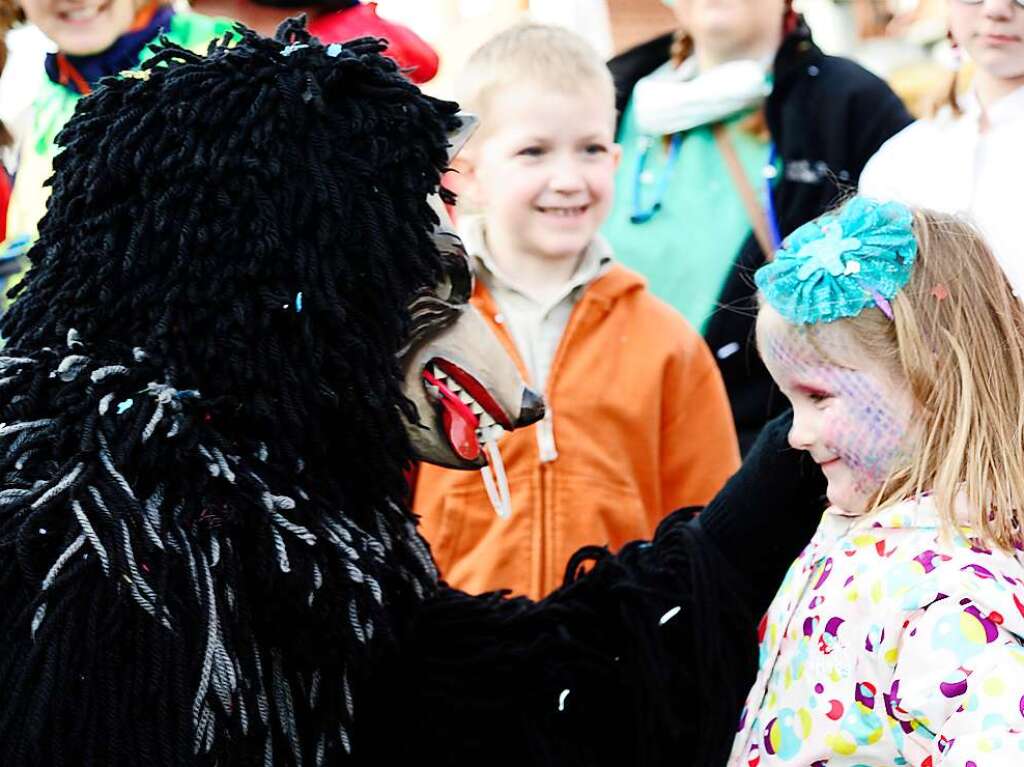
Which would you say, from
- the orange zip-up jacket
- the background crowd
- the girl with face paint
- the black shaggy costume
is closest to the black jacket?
the background crowd

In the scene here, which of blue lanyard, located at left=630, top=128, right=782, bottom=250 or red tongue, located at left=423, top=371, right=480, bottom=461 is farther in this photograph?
blue lanyard, located at left=630, top=128, right=782, bottom=250

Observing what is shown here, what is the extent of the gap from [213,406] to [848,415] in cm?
58

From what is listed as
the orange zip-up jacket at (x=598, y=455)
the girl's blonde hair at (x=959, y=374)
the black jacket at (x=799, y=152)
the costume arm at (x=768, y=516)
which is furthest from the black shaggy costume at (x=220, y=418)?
the black jacket at (x=799, y=152)

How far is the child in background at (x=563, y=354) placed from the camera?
7.19 feet

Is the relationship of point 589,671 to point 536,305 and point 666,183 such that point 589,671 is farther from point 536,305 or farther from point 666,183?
point 666,183

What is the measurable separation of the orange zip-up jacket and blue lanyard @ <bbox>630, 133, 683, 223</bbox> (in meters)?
0.21

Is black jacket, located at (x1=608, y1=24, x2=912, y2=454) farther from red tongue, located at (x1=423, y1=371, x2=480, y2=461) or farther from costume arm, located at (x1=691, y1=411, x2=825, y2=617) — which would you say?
red tongue, located at (x1=423, y1=371, x2=480, y2=461)

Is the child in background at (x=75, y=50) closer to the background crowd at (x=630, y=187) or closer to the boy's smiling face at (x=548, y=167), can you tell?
the background crowd at (x=630, y=187)

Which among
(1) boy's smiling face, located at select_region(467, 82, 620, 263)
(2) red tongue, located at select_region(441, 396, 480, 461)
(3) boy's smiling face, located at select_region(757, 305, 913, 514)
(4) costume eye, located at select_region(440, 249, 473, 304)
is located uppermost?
(1) boy's smiling face, located at select_region(467, 82, 620, 263)

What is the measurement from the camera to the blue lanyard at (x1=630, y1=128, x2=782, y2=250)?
2.49m

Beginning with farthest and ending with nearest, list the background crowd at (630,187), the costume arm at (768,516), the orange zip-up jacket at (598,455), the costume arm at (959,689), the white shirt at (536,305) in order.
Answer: the white shirt at (536,305) → the orange zip-up jacket at (598,455) → the background crowd at (630,187) → the costume arm at (768,516) → the costume arm at (959,689)

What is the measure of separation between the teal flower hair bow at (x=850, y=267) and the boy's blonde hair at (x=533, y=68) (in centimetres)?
90

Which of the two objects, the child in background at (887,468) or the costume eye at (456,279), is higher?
the costume eye at (456,279)

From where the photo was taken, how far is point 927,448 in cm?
141
